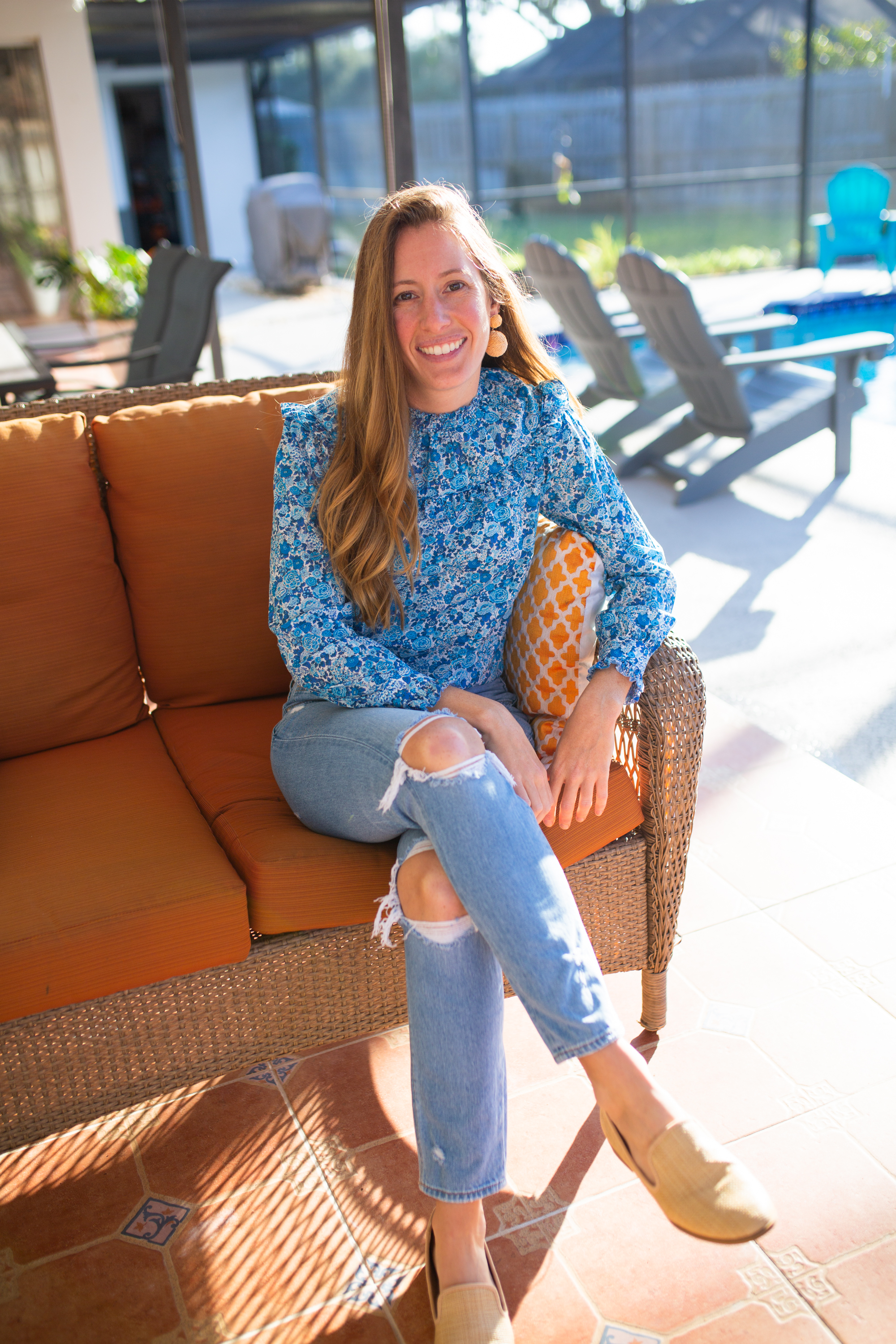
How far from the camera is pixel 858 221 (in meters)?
7.82

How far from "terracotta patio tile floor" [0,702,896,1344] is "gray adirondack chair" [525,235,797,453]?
302 cm

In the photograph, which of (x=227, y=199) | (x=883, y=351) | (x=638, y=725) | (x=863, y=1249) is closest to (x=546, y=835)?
(x=638, y=725)

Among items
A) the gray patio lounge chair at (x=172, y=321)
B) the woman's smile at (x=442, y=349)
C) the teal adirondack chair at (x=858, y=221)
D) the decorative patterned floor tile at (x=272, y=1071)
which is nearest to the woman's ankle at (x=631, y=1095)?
the decorative patterned floor tile at (x=272, y=1071)

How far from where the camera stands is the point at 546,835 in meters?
1.58

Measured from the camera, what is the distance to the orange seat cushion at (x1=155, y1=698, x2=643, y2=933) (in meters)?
1.46

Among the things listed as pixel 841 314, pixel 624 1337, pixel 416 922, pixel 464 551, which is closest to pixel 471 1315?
pixel 624 1337

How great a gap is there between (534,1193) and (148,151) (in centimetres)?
1461

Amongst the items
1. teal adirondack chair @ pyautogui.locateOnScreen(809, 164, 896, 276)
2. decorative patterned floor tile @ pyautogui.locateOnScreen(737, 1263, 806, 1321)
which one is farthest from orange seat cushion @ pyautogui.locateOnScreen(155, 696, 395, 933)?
teal adirondack chair @ pyautogui.locateOnScreen(809, 164, 896, 276)

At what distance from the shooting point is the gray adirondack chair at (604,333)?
4375mm

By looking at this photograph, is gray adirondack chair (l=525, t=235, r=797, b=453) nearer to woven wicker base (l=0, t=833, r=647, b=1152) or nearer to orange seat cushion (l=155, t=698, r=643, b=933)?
orange seat cushion (l=155, t=698, r=643, b=933)

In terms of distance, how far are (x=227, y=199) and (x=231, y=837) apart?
14671mm

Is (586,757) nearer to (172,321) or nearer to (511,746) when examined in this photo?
(511,746)

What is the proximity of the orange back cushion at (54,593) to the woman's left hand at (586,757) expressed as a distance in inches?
32.9

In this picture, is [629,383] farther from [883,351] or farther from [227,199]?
[227,199]
